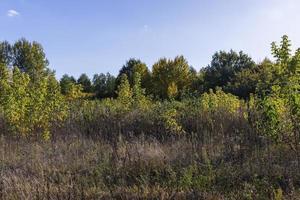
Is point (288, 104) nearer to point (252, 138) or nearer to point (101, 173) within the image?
point (252, 138)

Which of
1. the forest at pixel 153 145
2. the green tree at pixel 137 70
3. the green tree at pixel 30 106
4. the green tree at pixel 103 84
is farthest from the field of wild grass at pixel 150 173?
the green tree at pixel 103 84

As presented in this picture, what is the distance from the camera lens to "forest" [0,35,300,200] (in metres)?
5.47

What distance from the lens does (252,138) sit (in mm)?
7820

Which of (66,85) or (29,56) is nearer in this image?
(66,85)

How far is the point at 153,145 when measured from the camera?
7.69m

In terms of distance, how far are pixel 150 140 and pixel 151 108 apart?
9.90 ft

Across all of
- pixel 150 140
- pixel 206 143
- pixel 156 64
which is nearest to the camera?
pixel 206 143

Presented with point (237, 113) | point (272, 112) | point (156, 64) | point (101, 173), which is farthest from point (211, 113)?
point (156, 64)

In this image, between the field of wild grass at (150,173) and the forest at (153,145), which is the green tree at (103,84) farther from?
the field of wild grass at (150,173)

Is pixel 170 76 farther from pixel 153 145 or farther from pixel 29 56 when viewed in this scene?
pixel 153 145

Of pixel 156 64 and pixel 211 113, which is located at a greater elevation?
pixel 156 64

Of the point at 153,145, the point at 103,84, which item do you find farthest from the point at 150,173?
the point at 103,84

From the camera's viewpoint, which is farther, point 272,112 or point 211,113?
point 211,113

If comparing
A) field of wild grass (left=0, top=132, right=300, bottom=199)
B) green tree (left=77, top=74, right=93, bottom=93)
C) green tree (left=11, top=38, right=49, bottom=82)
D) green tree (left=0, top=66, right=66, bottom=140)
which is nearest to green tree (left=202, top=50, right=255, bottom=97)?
green tree (left=77, top=74, right=93, bottom=93)
